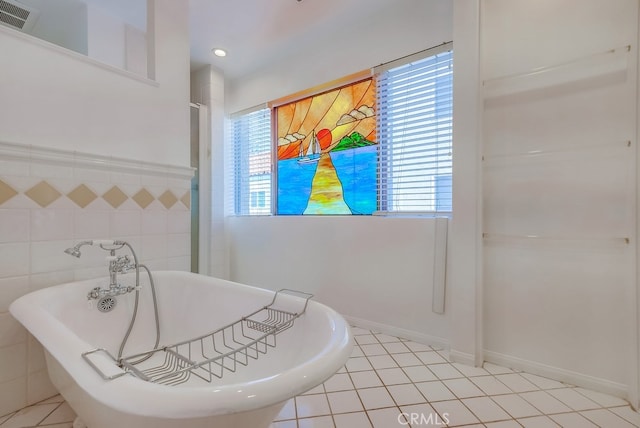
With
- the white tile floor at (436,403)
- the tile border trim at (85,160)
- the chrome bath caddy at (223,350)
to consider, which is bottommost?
the white tile floor at (436,403)

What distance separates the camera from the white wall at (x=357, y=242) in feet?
6.98

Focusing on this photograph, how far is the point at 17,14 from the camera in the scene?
7.82 feet

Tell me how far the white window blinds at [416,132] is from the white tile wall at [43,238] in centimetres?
170

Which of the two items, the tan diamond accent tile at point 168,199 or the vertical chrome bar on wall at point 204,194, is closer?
the tan diamond accent tile at point 168,199

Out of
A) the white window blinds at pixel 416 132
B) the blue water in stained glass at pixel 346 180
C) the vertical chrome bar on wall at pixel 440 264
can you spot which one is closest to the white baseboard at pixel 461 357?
the vertical chrome bar on wall at pixel 440 264

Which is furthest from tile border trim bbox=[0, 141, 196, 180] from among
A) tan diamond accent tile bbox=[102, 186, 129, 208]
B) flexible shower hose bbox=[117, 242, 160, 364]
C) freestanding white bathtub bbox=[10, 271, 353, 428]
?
freestanding white bathtub bbox=[10, 271, 353, 428]

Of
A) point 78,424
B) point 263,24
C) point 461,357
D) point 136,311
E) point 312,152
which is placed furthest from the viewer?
point 312,152

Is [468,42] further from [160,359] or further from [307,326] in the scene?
[160,359]

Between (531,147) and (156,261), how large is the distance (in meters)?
2.35

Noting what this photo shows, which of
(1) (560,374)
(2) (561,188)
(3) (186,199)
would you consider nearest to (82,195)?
(3) (186,199)

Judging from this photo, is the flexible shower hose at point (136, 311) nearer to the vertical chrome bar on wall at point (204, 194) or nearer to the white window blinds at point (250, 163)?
the vertical chrome bar on wall at point (204, 194)

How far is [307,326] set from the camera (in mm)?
1125

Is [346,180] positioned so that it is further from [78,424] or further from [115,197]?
[78,424]

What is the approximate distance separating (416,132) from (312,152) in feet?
3.25
